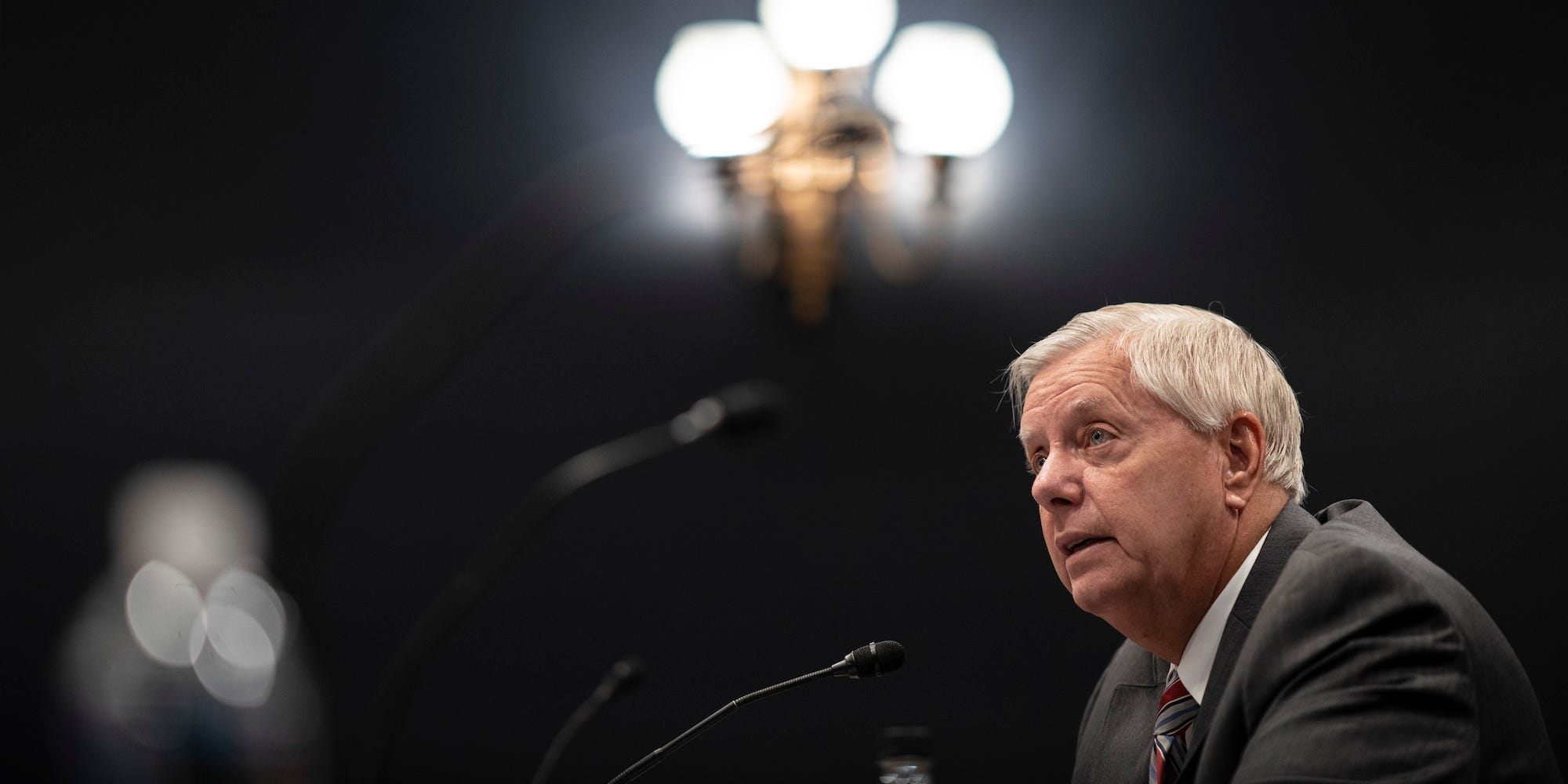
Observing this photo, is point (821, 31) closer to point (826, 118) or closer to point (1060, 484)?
point (826, 118)

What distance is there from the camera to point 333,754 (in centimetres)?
151

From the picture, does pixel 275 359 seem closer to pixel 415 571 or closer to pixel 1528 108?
pixel 415 571

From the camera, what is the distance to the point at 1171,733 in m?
1.46

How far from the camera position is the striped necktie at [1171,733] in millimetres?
1423

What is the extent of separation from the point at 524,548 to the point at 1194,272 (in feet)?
6.60

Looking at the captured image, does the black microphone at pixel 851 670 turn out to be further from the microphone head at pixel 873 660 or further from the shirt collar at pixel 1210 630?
the shirt collar at pixel 1210 630

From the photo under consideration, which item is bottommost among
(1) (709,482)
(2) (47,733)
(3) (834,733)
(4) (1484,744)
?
(4) (1484,744)

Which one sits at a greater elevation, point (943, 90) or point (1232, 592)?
point (943, 90)

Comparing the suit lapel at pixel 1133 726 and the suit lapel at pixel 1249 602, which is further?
the suit lapel at pixel 1133 726

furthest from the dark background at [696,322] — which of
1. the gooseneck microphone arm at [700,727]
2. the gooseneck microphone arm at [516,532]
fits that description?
the gooseneck microphone arm at [700,727]

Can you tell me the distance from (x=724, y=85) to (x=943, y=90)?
0.57m

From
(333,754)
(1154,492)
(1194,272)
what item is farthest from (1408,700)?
(1194,272)

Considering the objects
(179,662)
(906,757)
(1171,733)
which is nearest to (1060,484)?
(1171,733)

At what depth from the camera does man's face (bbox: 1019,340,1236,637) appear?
1443 millimetres
